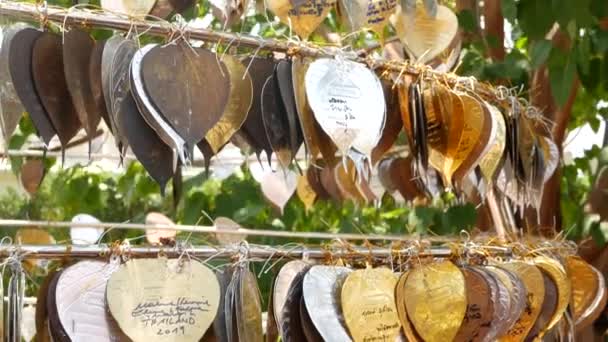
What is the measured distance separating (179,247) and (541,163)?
Result: 467mm

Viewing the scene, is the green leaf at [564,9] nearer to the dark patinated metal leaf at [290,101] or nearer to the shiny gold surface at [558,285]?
the shiny gold surface at [558,285]

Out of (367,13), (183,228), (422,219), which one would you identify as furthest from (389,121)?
(422,219)

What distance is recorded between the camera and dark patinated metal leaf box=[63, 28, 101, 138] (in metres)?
0.61

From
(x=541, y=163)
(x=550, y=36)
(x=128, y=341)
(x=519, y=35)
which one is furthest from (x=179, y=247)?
(x=519, y=35)

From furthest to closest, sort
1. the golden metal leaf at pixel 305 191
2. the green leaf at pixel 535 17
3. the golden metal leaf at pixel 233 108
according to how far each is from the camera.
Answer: the golden metal leaf at pixel 305 191 < the green leaf at pixel 535 17 < the golden metal leaf at pixel 233 108

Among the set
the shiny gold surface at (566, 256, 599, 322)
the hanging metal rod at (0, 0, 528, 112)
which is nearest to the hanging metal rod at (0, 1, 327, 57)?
the hanging metal rod at (0, 0, 528, 112)

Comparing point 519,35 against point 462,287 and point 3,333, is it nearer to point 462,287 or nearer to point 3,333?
point 462,287

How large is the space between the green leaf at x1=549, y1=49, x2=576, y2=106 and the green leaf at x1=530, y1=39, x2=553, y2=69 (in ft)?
0.14

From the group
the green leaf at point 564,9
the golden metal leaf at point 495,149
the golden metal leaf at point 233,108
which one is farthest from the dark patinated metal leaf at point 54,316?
the green leaf at point 564,9

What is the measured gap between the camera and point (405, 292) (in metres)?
0.72

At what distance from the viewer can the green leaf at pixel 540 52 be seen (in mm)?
1203

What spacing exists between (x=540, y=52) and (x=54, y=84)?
2.50 feet

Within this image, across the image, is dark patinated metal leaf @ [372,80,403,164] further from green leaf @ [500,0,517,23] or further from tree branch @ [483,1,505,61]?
tree branch @ [483,1,505,61]

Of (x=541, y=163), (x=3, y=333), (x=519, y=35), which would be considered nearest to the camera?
(x=3, y=333)
